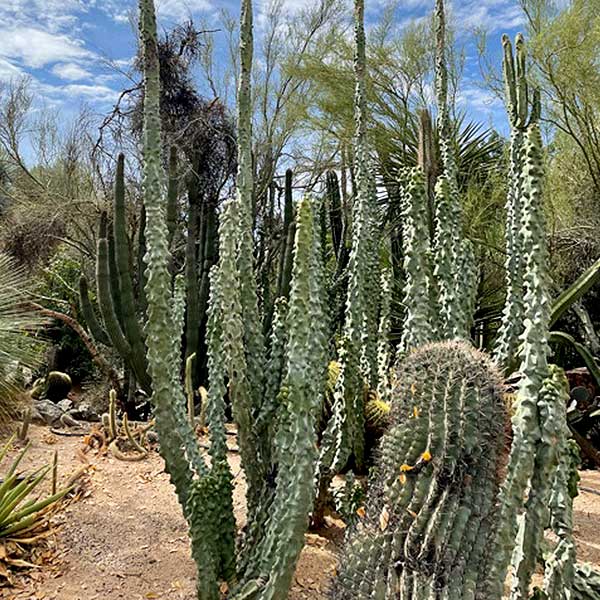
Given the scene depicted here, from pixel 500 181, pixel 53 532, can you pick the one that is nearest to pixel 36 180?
pixel 500 181

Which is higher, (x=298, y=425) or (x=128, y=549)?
(x=298, y=425)

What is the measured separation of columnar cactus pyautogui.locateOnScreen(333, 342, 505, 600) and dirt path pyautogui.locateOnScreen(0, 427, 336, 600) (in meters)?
0.97

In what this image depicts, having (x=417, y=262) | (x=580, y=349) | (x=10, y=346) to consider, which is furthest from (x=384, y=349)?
(x=10, y=346)

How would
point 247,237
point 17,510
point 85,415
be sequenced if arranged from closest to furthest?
point 247,237, point 17,510, point 85,415

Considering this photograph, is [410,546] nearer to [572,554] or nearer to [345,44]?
[572,554]

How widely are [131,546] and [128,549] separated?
0.09 feet

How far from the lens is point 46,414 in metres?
5.79

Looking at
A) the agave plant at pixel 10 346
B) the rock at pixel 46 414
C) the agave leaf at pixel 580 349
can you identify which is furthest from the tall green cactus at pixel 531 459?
the rock at pixel 46 414

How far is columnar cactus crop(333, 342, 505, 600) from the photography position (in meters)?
1.73

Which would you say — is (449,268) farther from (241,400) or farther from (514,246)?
(241,400)

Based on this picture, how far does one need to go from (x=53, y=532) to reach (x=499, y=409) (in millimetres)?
2747

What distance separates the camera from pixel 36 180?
41.9 ft

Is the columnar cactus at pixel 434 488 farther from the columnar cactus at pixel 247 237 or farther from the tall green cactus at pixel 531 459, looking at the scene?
the columnar cactus at pixel 247 237

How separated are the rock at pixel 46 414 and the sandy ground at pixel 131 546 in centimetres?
154
